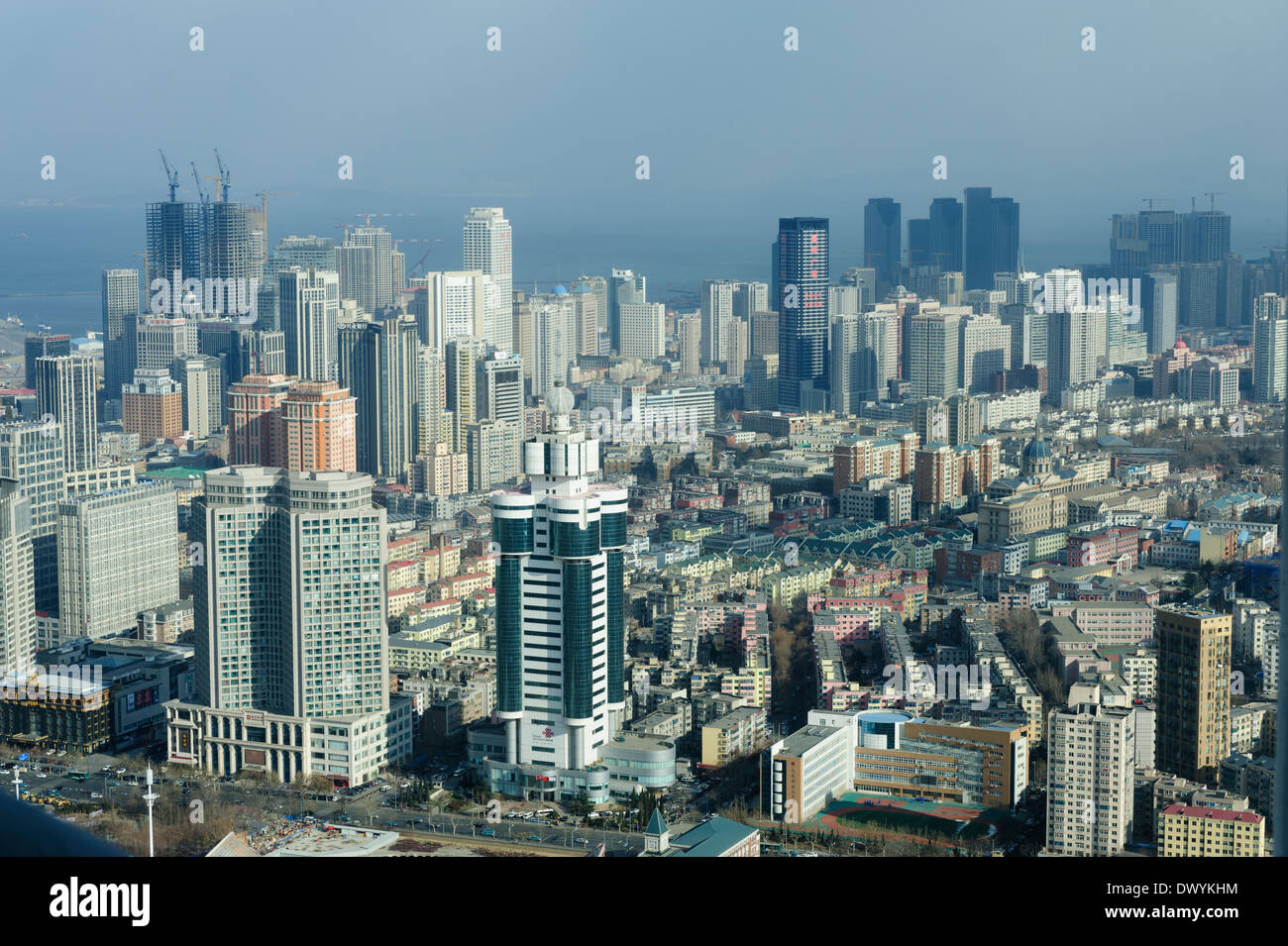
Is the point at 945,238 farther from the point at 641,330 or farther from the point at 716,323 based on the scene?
the point at 641,330

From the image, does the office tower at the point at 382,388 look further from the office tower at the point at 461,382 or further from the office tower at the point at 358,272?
the office tower at the point at 358,272

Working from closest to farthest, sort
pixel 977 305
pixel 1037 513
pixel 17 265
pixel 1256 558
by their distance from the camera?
1. pixel 1256 558
2. pixel 1037 513
3. pixel 17 265
4. pixel 977 305

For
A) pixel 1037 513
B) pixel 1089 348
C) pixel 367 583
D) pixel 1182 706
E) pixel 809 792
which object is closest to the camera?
pixel 809 792

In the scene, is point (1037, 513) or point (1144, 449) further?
point (1144, 449)

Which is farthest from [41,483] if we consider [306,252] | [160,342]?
[306,252]

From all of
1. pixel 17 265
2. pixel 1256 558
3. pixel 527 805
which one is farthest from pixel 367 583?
pixel 17 265

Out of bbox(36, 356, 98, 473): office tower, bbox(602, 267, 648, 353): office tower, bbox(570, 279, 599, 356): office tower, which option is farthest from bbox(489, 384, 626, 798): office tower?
bbox(602, 267, 648, 353): office tower

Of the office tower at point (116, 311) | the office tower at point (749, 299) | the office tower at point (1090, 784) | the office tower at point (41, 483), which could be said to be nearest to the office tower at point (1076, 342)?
the office tower at point (749, 299)
